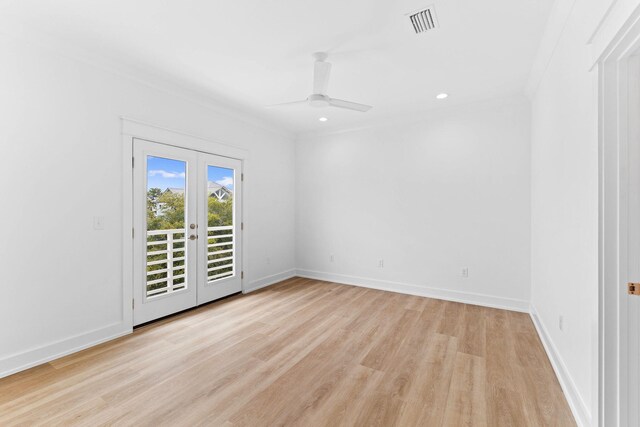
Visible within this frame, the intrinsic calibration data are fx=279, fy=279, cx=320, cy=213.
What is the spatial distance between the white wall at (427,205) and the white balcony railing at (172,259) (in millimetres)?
1821

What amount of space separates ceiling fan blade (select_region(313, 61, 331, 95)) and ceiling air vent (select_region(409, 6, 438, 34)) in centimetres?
79

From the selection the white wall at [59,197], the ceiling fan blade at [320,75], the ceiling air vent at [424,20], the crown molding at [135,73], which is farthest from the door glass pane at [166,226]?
the ceiling air vent at [424,20]

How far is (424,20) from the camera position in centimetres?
213

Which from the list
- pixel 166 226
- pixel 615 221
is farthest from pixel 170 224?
pixel 615 221

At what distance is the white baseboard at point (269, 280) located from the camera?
14.6 ft

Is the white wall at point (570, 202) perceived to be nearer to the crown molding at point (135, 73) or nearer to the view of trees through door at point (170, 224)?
the crown molding at point (135, 73)

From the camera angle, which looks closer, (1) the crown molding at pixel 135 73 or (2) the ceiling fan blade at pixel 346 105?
(1) the crown molding at pixel 135 73

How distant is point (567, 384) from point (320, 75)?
313 centimetres

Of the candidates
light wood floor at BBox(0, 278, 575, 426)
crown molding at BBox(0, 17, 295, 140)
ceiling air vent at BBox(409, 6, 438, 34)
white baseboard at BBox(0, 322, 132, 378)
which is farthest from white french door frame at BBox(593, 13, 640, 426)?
white baseboard at BBox(0, 322, 132, 378)

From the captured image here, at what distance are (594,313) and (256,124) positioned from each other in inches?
173

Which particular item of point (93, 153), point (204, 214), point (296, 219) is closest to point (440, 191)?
point (296, 219)

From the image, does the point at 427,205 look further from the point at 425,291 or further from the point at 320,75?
the point at 320,75

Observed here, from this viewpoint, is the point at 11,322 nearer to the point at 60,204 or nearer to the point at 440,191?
the point at 60,204

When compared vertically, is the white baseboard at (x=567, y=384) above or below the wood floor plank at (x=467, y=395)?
above
